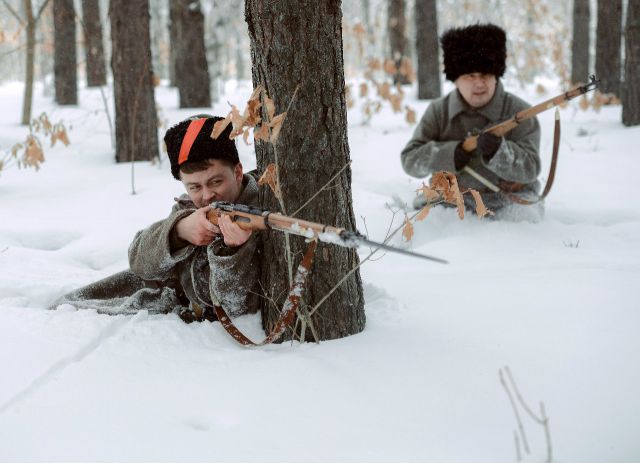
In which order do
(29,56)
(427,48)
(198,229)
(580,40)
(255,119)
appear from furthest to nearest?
(580,40) < (427,48) < (29,56) < (198,229) < (255,119)

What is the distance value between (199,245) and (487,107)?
248 centimetres

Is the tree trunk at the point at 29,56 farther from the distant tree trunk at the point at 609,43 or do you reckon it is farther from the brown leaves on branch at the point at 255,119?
the distant tree trunk at the point at 609,43

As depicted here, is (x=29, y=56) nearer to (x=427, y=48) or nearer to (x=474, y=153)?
(x=474, y=153)

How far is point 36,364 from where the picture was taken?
75.8 inches

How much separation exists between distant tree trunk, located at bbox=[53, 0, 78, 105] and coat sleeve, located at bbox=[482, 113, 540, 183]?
7671 millimetres

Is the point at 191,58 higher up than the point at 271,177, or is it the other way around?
the point at 191,58

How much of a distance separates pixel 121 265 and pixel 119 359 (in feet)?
5.98

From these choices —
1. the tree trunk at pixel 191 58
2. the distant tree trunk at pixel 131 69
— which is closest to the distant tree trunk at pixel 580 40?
the tree trunk at pixel 191 58

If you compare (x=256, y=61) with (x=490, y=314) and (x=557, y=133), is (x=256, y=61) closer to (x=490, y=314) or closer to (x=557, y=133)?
(x=490, y=314)

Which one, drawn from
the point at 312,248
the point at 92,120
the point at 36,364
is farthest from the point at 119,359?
the point at 92,120

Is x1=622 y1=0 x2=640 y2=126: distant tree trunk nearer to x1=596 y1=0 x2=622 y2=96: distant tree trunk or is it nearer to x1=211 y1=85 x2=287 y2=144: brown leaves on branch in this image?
x1=596 y1=0 x2=622 y2=96: distant tree trunk

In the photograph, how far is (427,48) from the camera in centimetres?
984

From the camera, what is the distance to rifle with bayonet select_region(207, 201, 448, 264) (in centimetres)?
156

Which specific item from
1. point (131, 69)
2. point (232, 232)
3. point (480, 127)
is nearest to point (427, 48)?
point (131, 69)
